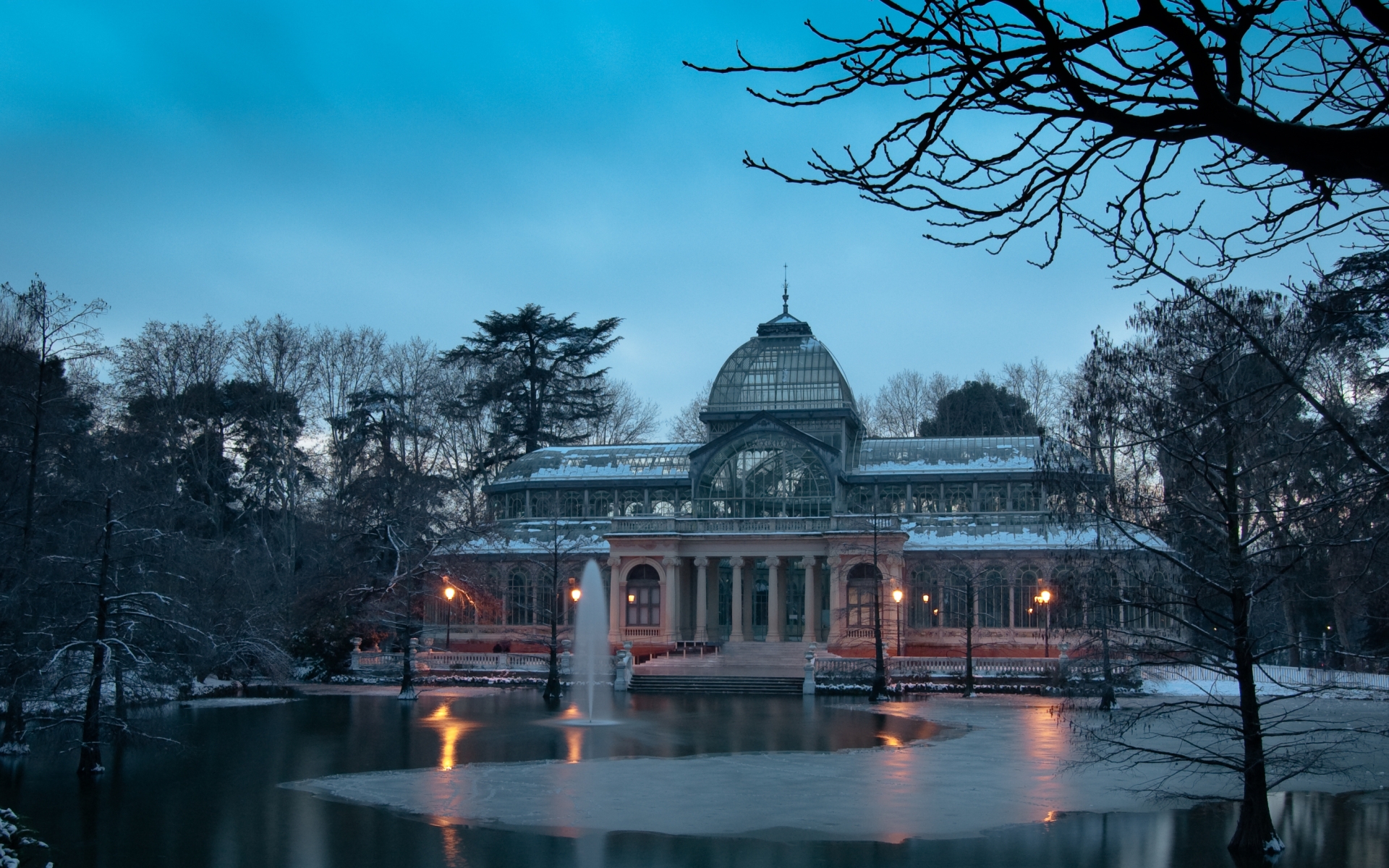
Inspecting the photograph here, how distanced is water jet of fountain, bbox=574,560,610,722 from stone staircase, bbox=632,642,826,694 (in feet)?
6.20

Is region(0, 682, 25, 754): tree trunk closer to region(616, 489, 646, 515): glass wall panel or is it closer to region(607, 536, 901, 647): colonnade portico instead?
region(607, 536, 901, 647): colonnade portico

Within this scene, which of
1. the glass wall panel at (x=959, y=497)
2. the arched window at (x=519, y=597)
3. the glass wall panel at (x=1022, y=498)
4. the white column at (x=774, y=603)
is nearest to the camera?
the white column at (x=774, y=603)

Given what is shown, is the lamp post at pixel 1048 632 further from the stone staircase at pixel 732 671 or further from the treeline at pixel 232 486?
the treeline at pixel 232 486

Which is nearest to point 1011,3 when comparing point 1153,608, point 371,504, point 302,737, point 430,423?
point 1153,608

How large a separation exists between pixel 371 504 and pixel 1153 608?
37936 mm

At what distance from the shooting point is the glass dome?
57.2m

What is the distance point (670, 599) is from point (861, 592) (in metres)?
8.64

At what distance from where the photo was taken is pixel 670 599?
5175 cm

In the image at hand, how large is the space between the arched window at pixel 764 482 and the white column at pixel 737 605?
114 inches

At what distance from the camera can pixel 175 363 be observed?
55625 millimetres

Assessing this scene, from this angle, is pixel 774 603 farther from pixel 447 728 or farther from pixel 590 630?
pixel 447 728

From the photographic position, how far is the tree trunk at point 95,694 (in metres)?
19.6

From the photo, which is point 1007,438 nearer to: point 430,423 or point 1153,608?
point 430,423

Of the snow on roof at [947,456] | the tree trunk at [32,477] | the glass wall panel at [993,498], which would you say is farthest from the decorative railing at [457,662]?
the glass wall panel at [993,498]
